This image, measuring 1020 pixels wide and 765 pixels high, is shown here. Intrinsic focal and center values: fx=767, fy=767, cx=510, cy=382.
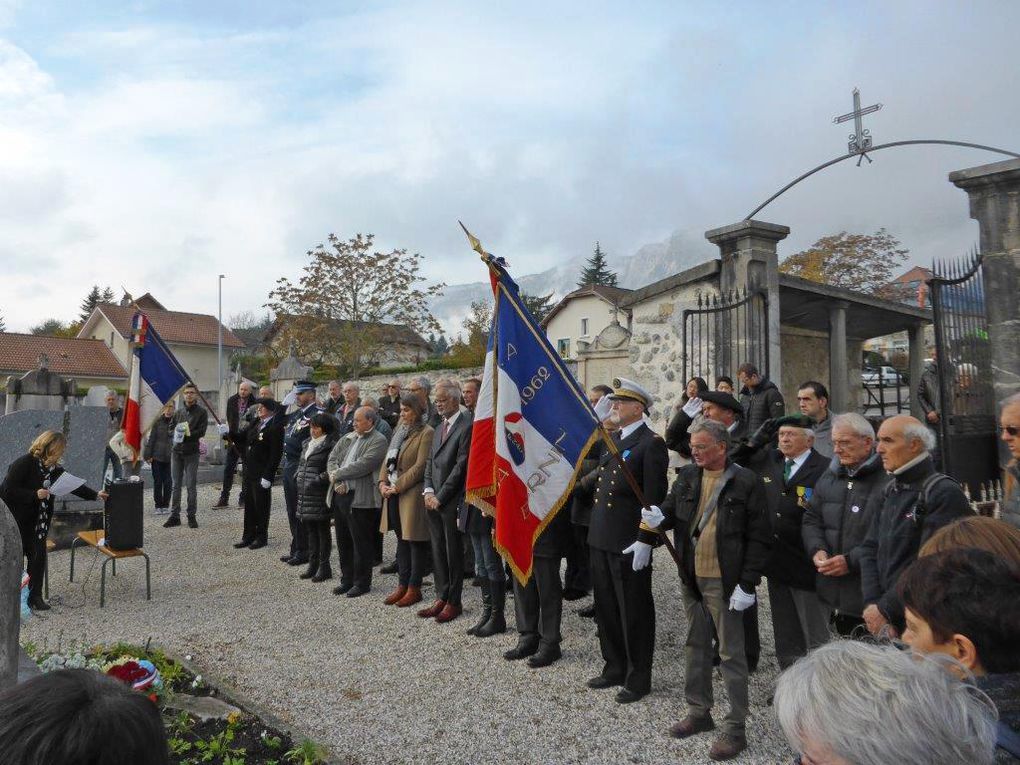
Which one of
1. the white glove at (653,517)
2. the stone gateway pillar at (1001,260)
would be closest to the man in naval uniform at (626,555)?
the white glove at (653,517)

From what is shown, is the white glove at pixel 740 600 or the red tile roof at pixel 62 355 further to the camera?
the red tile roof at pixel 62 355

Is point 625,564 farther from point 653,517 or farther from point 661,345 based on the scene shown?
point 661,345

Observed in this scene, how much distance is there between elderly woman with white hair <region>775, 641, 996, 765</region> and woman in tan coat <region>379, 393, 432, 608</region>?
593 centimetres

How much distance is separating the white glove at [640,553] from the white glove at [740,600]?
0.70 m

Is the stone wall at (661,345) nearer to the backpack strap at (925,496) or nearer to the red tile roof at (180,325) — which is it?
the backpack strap at (925,496)

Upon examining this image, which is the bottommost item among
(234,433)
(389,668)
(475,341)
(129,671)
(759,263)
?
(389,668)

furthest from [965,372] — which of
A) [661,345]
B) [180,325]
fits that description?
[180,325]

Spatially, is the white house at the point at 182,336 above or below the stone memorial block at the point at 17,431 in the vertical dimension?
above

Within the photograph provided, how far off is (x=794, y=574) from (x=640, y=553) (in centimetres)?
100

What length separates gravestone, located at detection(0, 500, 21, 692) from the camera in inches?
119

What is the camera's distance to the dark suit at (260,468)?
989 centimetres

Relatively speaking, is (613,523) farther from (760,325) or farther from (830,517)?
(760,325)

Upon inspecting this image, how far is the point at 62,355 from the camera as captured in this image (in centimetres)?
4609

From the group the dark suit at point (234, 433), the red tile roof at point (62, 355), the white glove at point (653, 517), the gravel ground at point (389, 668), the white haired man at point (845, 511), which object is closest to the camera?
the gravel ground at point (389, 668)
